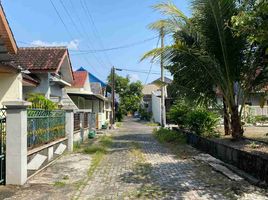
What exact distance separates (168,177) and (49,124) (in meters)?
4.50

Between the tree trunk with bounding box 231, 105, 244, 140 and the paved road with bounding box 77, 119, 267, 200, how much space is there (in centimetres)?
190

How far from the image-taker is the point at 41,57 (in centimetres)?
1778

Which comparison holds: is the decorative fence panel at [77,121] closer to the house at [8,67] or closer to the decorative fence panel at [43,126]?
the decorative fence panel at [43,126]

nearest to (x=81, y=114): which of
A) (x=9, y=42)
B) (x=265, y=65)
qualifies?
(x=9, y=42)

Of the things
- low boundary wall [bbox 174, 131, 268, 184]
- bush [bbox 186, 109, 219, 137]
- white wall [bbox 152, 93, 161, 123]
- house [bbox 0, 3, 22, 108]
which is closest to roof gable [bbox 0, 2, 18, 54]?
house [bbox 0, 3, 22, 108]

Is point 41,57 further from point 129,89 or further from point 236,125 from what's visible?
point 129,89

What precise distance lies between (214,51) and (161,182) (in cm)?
609

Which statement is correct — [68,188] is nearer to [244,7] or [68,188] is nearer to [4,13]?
[4,13]

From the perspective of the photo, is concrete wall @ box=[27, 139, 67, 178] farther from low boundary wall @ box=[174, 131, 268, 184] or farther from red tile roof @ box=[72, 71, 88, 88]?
red tile roof @ box=[72, 71, 88, 88]

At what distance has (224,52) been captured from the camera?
1209 centimetres

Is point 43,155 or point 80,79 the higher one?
point 80,79

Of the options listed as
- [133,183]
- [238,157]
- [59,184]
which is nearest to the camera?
[59,184]

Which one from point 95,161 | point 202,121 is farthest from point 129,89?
point 95,161

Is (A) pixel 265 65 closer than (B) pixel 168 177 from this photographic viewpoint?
No
